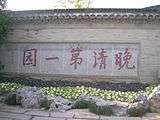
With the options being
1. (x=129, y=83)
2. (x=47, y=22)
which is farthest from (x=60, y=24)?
(x=129, y=83)

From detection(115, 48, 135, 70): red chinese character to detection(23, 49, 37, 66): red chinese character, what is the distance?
361 centimetres

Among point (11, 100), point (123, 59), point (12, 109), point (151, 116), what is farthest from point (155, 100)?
point (123, 59)

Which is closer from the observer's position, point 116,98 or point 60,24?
point 116,98

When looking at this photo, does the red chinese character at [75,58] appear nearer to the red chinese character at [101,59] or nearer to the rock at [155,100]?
the red chinese character at [101,59]

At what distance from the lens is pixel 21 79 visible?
15.6 metres

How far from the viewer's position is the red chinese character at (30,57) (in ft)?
51.0

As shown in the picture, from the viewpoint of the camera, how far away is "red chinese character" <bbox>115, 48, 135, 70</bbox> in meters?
14.6

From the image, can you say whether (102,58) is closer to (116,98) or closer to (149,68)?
(149,68)

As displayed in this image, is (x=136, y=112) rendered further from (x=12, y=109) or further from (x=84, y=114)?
(x=12, y=109)

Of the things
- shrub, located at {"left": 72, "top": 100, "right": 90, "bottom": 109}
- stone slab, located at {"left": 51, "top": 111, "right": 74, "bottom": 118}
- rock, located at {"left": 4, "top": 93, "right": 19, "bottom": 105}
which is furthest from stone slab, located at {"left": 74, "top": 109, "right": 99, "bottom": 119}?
rock, located at {"left": 4, "top": 93, "right": 19, "bottom": 105}

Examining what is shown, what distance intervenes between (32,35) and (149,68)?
5.28 m

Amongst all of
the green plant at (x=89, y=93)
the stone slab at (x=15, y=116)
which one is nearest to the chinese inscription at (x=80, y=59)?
the green plant at (x=89, y=93)

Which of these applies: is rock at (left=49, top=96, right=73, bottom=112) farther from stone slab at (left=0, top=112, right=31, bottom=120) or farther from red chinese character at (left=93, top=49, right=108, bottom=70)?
red chinese character at (left=93, top=49, right=108, bottom=70)

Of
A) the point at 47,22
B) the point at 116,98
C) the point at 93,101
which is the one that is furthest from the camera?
the point at 47,22
